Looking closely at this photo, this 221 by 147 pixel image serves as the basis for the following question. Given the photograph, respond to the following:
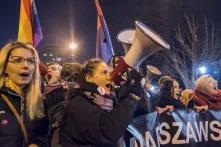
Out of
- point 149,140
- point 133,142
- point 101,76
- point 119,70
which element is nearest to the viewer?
point 119,70

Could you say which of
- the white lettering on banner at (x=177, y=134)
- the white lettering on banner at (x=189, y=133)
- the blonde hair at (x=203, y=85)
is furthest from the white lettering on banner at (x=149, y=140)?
the blonde hair at (x=203, y=85)

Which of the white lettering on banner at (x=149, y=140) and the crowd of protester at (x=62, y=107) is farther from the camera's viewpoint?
the white lettering on banner at (x=149, y=140)

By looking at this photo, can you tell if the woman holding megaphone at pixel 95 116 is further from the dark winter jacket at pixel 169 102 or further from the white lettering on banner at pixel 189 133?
the dark winter jacket at pixel 169 102

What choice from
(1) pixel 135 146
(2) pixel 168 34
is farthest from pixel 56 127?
(2) pixel 168 34

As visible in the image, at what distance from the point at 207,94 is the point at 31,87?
11.9ft

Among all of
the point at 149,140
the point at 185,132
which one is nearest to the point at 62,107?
the point at 149,140

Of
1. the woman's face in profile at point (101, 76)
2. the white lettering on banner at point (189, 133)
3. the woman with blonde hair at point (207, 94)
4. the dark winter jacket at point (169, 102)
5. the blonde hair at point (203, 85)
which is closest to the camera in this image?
the woman's face in profile at point (101, 76)

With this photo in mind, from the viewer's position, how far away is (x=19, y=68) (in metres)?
3.32

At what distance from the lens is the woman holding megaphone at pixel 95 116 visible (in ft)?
10.5

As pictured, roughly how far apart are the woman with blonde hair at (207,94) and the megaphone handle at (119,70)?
10.2 feet

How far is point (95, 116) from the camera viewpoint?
3.27 meters

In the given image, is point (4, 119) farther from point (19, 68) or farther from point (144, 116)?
point (144, 116)

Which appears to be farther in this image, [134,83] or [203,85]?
[203,85]

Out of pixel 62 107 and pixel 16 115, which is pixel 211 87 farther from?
pixel 16 115
